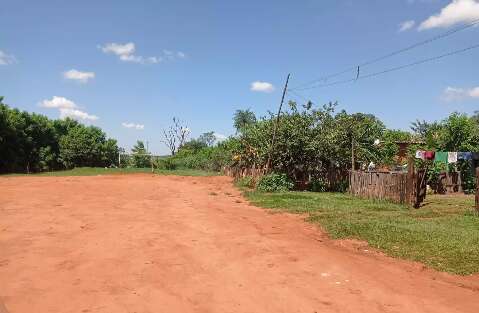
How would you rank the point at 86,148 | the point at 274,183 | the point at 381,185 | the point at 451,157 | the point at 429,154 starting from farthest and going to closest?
the point at 86,148 < the point at 429,154 < the point at 451,157 < the point at 274,183 < the point at 381,185

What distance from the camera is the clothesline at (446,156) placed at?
2059cm

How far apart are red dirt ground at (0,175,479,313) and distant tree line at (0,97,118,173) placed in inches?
963

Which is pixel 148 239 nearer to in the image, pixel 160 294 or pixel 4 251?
pixel 4 251

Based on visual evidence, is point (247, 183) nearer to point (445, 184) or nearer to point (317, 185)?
point (317, 185)

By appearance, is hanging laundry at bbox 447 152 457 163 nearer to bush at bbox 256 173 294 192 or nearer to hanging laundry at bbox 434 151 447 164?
hanging laundry at bbox 434 151 447 164

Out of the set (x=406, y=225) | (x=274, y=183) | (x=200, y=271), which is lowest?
(x=200, y=271)

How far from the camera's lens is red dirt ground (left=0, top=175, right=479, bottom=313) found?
5457 millimetres

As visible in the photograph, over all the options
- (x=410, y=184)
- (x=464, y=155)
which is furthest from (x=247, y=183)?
(x=464, y=155)

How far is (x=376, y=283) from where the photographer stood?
634 centimetres

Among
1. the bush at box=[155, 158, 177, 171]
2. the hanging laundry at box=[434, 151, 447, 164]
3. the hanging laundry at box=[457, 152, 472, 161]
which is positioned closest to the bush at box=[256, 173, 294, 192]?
the hanging laundry at box=[434, 151, 447, 164]

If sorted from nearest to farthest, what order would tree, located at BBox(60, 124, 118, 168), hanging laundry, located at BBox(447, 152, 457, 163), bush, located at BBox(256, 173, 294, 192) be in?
1. bush, located at BBox(256, 173, 294, 192)
2. hanging laundry, located at BBox(447, 152, 457, 163)
3. tree, located at BBox(60, 124, 118, 168)

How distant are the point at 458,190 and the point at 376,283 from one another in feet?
56.7

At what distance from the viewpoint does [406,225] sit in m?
10.7

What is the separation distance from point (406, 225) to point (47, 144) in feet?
111
